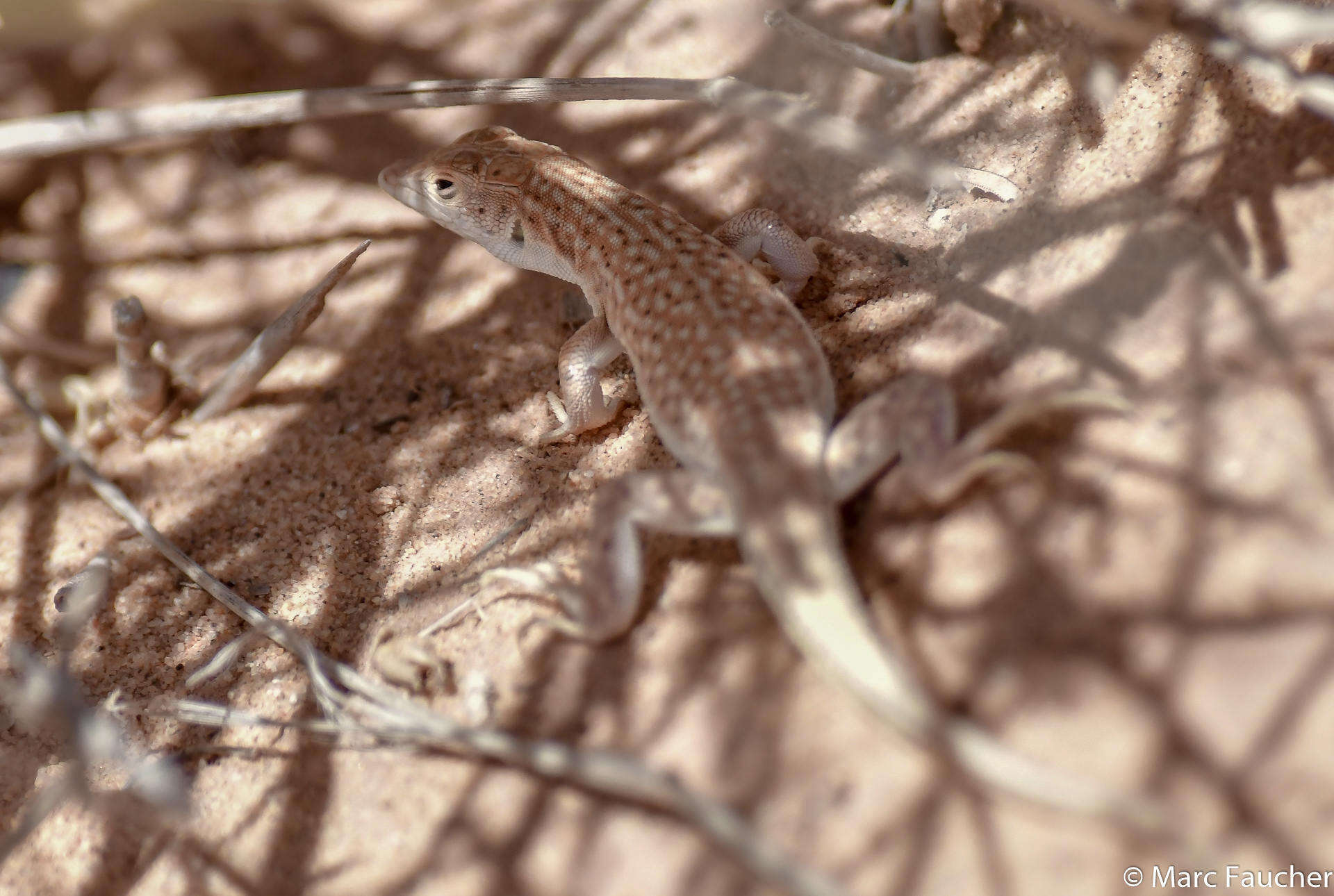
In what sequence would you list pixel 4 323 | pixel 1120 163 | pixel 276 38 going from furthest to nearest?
pixel 276 38
pixel 4 323
pixel 1120 163

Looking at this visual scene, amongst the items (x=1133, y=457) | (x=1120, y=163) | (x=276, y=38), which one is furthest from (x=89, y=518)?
Result: (x=1120, y=163)

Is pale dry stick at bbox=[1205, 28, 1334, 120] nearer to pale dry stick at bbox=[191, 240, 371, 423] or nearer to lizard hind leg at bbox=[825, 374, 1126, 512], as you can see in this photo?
lizard hind leg at bbox=[825, 374, 1126, 512]

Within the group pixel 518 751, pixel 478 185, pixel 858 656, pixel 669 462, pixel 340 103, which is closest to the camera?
pixel 858 656

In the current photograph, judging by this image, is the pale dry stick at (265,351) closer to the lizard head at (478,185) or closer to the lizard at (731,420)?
the lizard head at (478,185)

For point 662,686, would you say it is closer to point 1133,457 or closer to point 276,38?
point 1133,457

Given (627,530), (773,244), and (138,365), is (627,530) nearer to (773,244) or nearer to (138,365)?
(773,244)

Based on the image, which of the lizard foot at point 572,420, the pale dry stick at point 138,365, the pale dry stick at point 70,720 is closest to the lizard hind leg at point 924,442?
the lizard foot at point 572,420

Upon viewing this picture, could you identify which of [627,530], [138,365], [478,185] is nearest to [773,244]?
[478,185]

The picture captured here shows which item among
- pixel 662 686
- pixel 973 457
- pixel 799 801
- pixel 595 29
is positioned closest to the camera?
pixel 799 801
